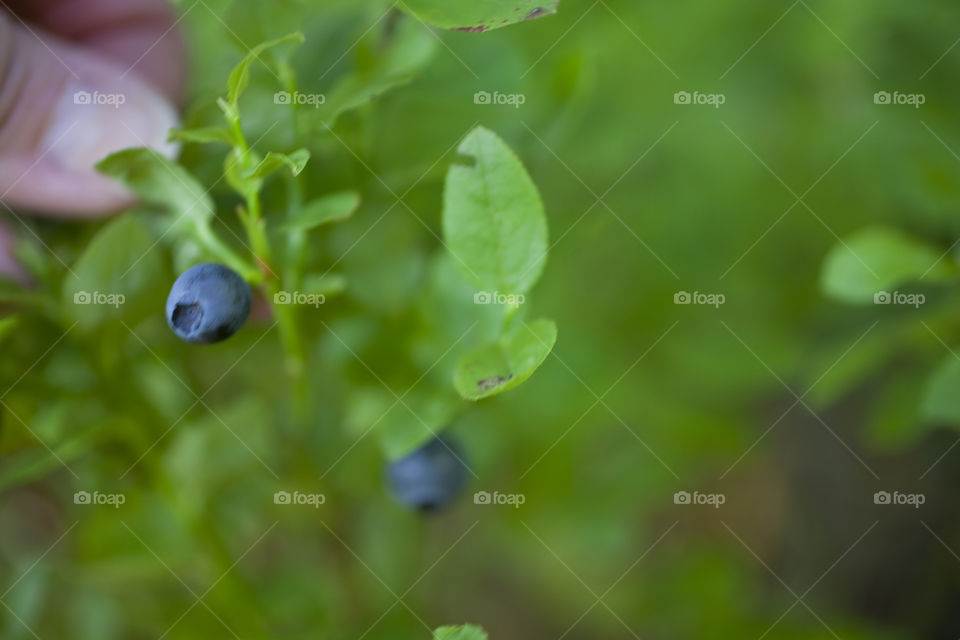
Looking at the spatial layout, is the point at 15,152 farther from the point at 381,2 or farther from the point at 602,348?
the point at 602,348

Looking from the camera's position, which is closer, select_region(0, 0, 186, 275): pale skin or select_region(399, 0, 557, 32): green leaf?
select_region(399, 0, 557, 32): green leaf

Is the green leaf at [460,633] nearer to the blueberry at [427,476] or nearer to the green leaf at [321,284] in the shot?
the green leaf at [321,284]

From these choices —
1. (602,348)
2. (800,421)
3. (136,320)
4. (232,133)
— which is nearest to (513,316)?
(232,133)

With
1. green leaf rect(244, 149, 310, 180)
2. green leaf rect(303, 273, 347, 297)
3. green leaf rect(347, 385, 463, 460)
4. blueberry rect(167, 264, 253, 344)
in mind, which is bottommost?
green leaf rect(347, 385, 463, 460)

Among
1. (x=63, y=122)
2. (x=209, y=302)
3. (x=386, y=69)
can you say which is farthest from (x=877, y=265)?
(x=63, y=122)

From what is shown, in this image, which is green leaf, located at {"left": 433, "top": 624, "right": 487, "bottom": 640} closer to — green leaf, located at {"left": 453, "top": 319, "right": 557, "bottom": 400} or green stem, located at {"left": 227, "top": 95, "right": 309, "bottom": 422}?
green leaf, located at {"left": 453, "top": 319, "right": 557, "bottom": 400}

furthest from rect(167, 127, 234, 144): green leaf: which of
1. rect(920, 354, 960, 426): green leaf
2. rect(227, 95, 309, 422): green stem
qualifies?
rect(920, 354, 960, 426): green leaf
